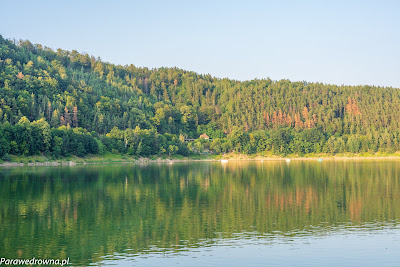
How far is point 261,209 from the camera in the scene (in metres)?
46.6

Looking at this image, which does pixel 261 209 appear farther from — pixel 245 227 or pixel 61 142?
pixel 61 142

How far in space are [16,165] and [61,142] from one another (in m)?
20.7

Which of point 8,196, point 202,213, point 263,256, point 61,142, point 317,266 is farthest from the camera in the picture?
point 61,142

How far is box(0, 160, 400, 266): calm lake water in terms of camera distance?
93.9ft

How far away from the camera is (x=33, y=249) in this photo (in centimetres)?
2977

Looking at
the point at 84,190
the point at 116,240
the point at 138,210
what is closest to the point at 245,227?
the point at 116,240

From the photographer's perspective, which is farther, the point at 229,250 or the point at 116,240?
the point at 116,240

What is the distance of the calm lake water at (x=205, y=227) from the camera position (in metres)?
28.6

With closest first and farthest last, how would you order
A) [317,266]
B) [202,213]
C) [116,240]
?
[317,266] → [116,240] → [202,213]

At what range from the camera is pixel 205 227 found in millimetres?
37344

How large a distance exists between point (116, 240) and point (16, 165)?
114 meters

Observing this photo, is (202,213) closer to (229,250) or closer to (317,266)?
(229,250)

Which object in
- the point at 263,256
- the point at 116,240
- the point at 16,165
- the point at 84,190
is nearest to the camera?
the point at 263,256

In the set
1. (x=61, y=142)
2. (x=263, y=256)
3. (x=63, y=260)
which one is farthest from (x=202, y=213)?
(x=61, y=142)
